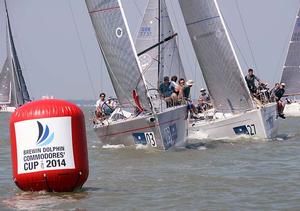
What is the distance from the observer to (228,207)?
37.1 feet

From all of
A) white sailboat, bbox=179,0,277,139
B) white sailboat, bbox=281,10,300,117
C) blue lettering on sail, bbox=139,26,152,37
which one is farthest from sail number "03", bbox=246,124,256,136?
white sailboat, bbox=281,10,300,117

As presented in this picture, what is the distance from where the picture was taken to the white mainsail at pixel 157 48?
94.7 ft

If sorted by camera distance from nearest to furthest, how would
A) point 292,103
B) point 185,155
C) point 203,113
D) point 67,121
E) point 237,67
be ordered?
point 67,121
point 185,155
point 237,67
point 203,113
point 292,103

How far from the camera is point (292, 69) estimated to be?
49.2 m

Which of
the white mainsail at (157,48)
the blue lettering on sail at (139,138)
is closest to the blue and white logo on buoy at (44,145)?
the blue lettering on sail at (139,138)

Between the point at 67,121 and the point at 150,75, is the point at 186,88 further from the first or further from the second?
the point at 67,121

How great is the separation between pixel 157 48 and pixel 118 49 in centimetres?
880

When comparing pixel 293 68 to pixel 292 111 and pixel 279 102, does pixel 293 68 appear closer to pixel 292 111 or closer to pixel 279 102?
pixel 292 111

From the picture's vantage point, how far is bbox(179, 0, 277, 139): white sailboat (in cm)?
2297

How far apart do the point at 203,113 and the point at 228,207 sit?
14.4 metres

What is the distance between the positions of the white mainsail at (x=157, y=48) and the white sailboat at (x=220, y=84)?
9.18ft

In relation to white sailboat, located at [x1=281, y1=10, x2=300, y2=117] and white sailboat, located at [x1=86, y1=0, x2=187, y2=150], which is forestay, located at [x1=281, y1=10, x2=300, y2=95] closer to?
white sailboat, located at [x1=281, y1=10, x2=300, y2=117]

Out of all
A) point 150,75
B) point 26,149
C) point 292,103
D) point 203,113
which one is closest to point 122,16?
point 203,113

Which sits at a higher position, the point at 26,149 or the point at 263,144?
the point at 26,149
